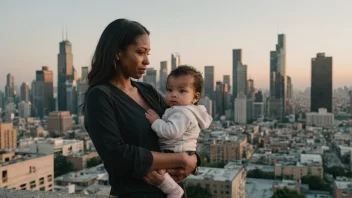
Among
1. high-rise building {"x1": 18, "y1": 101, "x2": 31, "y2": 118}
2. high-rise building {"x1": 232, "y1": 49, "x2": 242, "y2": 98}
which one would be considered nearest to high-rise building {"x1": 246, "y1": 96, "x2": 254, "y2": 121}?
high-rise building {"x1": 232, "y1": 49, "x2": 242, "y2": 98}

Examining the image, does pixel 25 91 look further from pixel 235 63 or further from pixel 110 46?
pixel 110 46

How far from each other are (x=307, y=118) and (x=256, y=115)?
254 inches

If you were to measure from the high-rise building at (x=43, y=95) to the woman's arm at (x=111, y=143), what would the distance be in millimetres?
36704

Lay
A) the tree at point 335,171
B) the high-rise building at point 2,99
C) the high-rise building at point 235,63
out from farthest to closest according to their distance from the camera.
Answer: the high-rise building at point 235,63, the high-rise building at point 2,99, the tree at point 335,171

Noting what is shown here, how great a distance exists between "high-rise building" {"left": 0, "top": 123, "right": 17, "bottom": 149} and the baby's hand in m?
17.1

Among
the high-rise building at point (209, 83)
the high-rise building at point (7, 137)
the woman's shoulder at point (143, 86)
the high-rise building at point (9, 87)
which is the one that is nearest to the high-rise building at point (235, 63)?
the high-rise building at point (209, 83)

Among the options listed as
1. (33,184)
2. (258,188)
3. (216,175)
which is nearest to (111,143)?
(33,184)

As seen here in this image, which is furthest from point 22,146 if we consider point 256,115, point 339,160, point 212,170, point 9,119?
point 256,115

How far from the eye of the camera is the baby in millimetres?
803

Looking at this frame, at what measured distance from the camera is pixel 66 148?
15688mm

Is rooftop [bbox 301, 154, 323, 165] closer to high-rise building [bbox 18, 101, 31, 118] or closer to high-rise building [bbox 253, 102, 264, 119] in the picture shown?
high-rise building [bbox 253, 102, 264, 119]

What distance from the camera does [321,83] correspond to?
3303 centimetres

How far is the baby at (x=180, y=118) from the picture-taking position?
0.80 metres

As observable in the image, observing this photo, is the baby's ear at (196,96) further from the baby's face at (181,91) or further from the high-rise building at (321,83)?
the high-rise building at (321,83)
